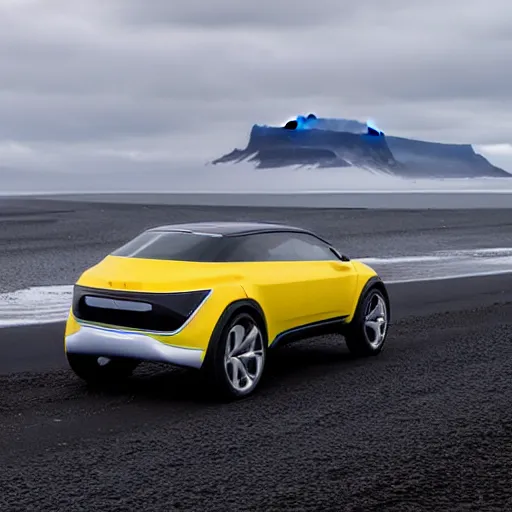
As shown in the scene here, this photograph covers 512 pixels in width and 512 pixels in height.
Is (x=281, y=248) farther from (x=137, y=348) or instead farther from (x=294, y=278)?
(x=137, y=348)

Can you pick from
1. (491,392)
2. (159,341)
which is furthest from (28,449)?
(491,392)

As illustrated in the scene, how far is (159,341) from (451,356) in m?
3.62

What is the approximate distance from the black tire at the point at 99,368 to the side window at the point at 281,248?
1.40m

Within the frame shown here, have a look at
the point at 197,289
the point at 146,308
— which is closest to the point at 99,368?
the point at 146,308

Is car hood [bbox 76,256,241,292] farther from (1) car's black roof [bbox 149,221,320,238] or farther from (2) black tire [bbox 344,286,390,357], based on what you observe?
(2) black tire [bbox 344,286,390,357]

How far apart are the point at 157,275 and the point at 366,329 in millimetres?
2868

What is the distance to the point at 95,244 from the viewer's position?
93.8ft

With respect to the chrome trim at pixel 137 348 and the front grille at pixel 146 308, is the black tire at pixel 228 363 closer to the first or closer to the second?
the chrome trim at pixel 137 348

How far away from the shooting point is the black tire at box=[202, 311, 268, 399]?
7672 mm

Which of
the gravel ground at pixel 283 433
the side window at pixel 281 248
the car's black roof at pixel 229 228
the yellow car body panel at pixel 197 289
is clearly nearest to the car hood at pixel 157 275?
the yellow car body panel at pixel 197 289

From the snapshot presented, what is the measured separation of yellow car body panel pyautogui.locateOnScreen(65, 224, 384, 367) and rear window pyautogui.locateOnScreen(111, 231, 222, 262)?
0.36ft

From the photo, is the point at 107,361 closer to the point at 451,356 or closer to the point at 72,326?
the point at 72,326

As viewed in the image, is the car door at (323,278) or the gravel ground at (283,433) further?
the car door at (323,278)

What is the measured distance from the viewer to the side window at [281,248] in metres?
8.49
